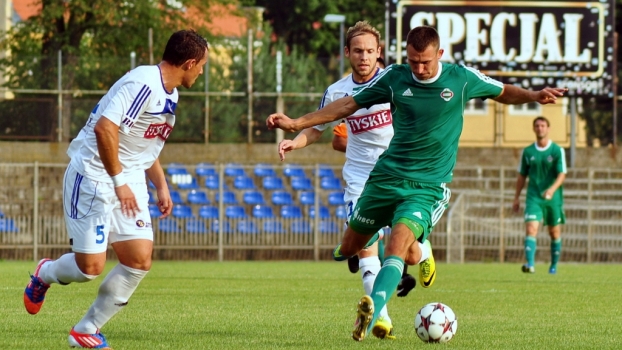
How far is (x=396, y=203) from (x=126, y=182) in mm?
1808

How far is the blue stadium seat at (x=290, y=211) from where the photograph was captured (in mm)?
25281

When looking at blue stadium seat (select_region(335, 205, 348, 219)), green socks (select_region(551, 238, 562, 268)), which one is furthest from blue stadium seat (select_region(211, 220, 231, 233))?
green socks (select_region(551, 238, 562, 268))

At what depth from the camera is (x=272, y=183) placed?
86.0 ft

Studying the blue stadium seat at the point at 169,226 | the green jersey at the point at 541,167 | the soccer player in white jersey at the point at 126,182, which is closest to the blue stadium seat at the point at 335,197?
the blue stadium seat at the point at 169,226

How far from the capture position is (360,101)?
7.91 metres

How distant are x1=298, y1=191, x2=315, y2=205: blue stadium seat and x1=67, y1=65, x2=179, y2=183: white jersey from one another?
683 inches

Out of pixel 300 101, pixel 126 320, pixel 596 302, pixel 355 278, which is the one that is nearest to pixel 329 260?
pixel 300 101

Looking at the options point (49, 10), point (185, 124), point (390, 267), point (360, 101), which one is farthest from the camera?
point (49, 10)

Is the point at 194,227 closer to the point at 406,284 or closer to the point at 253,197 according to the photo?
the point at 253,197

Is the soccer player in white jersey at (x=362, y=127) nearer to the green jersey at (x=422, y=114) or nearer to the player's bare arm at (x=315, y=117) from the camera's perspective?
the player's bare arm at (x=315, y=117)

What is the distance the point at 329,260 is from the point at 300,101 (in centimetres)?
569

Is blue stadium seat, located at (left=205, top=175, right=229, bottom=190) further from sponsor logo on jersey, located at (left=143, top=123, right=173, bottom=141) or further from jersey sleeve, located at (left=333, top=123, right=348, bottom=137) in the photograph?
sponsor logo on jersey, located at (left=143, top=123, right=173, bottom=141)

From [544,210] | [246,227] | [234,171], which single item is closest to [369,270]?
[544,210]

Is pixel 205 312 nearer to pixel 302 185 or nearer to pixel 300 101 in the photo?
pixel 302 185
